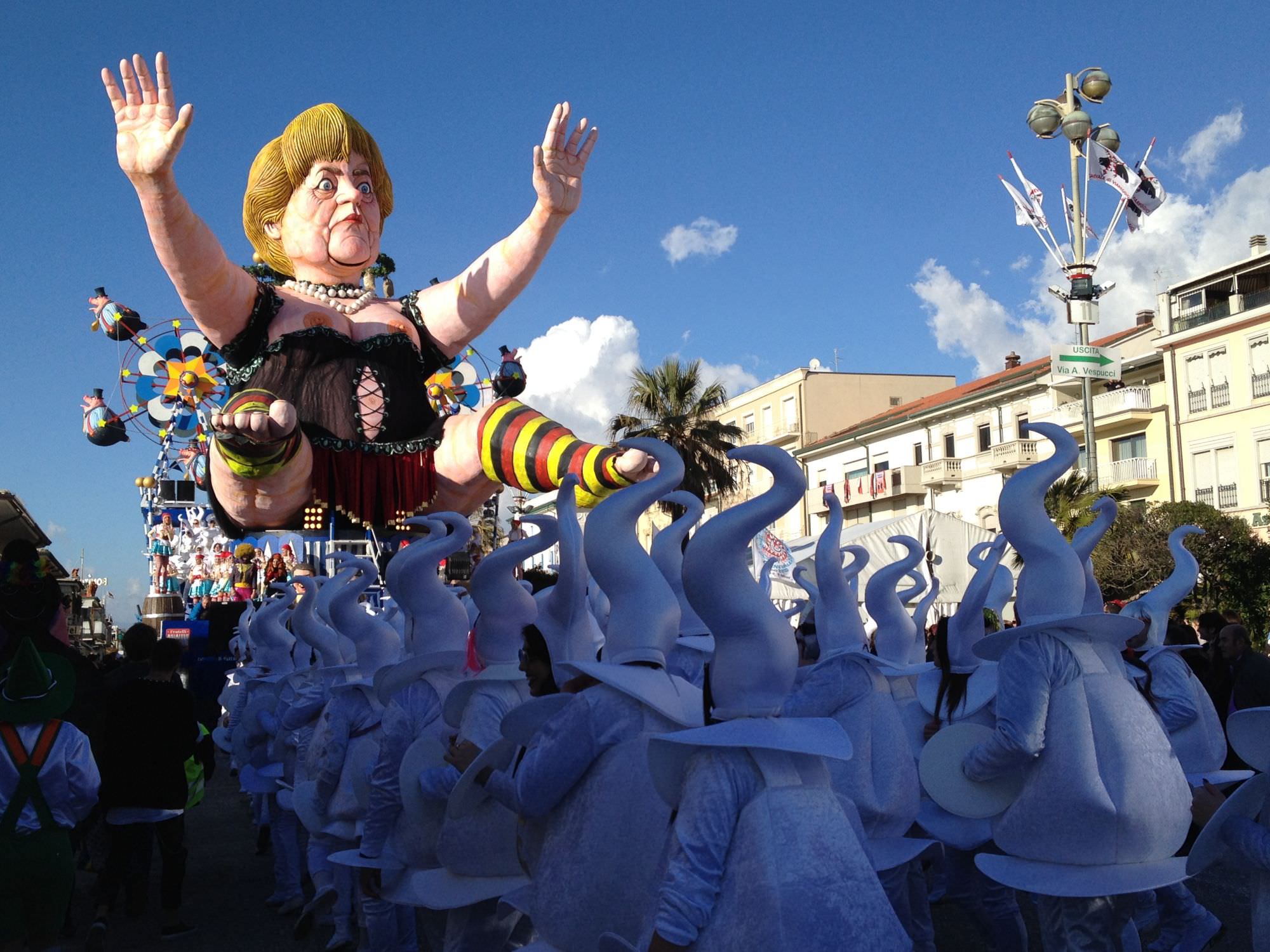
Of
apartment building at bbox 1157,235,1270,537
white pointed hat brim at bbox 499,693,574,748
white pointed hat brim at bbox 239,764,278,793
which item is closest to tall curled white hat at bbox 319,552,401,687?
white pointed hat brim at bbox 499,693,574,748

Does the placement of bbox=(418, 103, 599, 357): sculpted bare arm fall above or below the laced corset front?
above

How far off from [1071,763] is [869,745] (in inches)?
42.3

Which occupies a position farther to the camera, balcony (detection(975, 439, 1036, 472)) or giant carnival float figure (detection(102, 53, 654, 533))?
balcony (detection(975, 439, 1036, 472))

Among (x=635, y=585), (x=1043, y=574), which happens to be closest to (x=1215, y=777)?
(x=1043, y=574)

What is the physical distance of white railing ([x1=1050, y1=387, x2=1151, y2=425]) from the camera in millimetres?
34719

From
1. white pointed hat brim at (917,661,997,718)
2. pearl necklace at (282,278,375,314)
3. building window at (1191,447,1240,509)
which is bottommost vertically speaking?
white pointed hat brim at (917,661,997,718)

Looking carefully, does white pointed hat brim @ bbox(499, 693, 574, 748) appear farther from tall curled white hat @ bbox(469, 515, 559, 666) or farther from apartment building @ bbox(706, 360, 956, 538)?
apartment building @ bbox(706, 360, 956, 538)

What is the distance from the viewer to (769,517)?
9.23ft

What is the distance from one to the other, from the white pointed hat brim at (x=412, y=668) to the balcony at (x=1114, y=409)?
105 ft

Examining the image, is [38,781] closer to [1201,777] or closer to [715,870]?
[715,870]

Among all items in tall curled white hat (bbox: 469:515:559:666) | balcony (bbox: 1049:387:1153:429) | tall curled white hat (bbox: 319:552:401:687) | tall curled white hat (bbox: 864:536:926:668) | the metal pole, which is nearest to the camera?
tall curled white hat (bbox: 469:515:559:666)

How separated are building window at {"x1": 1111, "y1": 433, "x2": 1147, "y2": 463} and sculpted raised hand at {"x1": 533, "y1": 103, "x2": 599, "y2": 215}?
2822cm

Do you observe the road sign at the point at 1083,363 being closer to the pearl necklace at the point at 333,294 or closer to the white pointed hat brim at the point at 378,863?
the pearl necklace at the point at 333,294

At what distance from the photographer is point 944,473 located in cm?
4075
